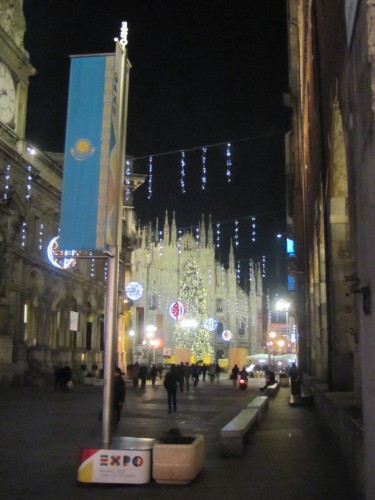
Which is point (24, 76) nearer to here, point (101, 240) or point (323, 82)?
point (323, 82)

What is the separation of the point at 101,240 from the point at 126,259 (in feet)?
152

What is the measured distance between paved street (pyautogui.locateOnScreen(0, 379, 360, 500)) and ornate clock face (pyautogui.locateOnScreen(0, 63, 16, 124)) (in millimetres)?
18059

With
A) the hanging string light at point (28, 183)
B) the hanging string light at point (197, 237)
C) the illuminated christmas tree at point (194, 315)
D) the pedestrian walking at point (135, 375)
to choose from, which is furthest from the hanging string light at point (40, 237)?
the hanging string light at point (197, 237)

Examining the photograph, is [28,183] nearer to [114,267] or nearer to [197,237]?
[114,267]

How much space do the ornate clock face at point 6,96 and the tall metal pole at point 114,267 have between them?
25311 mm

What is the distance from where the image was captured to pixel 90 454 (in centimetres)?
898

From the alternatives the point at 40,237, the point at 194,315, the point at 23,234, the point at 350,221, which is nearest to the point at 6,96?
the point at 23,234

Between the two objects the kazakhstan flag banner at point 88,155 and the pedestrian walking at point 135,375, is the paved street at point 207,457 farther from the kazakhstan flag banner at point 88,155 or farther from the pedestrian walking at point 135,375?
the pedestrian walking at point 135,375

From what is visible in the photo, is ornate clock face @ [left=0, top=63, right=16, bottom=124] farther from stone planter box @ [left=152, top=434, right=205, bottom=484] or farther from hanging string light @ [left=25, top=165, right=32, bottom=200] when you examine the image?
stone planter box @ [left=152, top=434, right=205, bottom=484]

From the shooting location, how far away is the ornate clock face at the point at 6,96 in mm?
→ 33969

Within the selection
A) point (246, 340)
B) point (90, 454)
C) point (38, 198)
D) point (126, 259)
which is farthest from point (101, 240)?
point (246, 340)

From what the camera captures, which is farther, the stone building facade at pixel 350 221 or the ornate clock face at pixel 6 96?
the ornate clock face at pixel 6 96

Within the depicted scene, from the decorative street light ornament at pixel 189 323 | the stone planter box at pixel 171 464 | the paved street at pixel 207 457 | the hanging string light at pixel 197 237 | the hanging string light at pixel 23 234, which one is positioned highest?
the hanging string light at pixel 197 237

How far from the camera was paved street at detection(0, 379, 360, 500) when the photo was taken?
8.74m
